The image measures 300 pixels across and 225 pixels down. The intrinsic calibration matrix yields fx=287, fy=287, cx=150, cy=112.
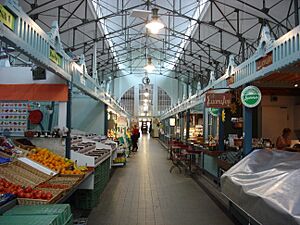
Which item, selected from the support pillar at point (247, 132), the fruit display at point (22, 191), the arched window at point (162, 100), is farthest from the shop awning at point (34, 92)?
the arched window at point (162, 100)

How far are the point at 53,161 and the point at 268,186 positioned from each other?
11.9ft

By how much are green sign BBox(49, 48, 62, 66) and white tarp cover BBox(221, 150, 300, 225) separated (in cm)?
339

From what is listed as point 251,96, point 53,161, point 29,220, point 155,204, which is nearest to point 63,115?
point 53,161

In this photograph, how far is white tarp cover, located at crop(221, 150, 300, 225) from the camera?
102 inches

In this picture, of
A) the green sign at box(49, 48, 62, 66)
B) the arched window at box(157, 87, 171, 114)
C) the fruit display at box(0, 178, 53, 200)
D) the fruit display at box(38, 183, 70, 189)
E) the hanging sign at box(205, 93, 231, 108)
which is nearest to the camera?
the fruit display at box(0, 178, 53, 200)

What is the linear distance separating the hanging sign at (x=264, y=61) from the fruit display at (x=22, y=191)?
3940 millimetres

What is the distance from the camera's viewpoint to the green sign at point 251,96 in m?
5.63

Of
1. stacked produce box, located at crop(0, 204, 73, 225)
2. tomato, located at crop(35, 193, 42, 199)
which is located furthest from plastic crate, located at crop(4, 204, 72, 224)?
tomato, located at crop(35, 193, 42, 199)

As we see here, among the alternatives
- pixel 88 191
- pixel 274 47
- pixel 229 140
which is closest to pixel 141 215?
pixel 88 191

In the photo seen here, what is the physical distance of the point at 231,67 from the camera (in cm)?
701

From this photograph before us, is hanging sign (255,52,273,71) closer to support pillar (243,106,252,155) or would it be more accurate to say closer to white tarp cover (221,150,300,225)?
support pillar (243,106,252,155)

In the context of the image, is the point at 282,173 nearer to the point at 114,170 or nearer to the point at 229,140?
the point at 229,140

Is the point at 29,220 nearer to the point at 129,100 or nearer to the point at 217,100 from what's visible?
the point at 217,100

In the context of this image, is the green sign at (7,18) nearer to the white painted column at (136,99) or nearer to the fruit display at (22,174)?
the fruit display at (22,174)
